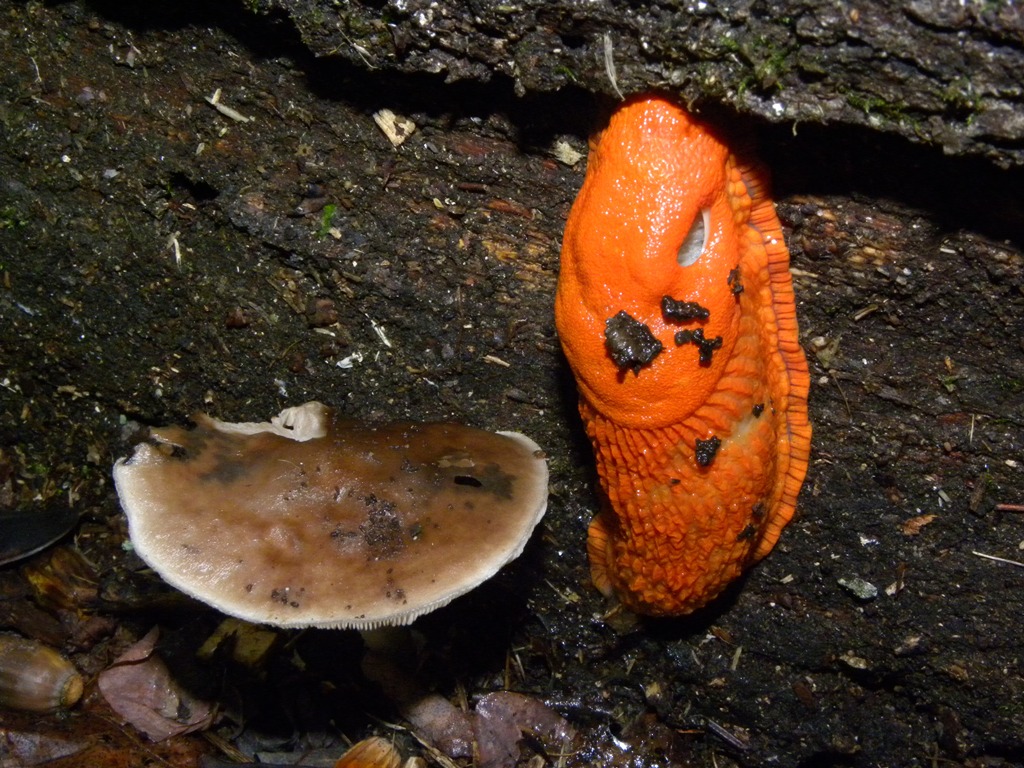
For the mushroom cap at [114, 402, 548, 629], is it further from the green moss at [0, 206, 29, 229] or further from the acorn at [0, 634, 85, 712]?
the acorn at [0, 634, 85, 712]

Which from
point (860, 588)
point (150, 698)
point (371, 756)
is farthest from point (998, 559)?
point (150, 698)

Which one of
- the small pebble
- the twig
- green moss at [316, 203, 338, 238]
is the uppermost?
green moss at [316, 203, 338, 238]

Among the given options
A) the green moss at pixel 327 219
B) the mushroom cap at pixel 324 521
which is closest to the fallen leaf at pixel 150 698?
the mushroom cap at pixel 324 521

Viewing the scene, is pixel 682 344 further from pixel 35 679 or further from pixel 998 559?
pixel 35 679

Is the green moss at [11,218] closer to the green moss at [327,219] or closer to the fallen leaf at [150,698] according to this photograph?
the green moss at [327,219]

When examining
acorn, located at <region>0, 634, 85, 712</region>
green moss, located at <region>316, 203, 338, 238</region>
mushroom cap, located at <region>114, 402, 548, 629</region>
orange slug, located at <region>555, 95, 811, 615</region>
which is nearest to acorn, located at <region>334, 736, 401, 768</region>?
acorn, located at <region>0, 634, 85, 712</region>

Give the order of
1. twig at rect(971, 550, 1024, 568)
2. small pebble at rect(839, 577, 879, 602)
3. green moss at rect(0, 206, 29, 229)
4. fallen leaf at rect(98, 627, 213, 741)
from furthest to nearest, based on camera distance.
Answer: fallen leaf at rect(98, 627, 213, 741)
green moss at rect(0, 206, 29, 229)
small pebble at rect(839, 577, 879, 602)
twig at rect(971, 550, 1024, 568)
